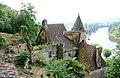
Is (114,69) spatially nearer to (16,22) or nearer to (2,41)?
(2,41)

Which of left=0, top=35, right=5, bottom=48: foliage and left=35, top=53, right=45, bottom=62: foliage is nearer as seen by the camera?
left=0, top=35, right=5, bottom=48: foliage

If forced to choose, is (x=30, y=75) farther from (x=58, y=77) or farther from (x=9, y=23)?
(x=9, y=23)

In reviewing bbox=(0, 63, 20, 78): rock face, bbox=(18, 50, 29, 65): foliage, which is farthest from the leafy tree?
bbox=(0, 63, 20, 78): rock face

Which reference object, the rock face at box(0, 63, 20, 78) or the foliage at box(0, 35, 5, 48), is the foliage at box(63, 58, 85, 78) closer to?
the foliage at box(0, 35, 5, 48)

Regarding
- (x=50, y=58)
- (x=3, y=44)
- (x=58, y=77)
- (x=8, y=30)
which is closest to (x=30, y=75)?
(x=58, y=77)

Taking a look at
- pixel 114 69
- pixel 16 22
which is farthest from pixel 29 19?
pixel 114 69

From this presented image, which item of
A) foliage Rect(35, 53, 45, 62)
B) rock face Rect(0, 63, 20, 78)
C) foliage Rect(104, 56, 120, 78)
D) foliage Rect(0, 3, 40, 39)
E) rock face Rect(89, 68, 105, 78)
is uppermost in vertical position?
foliage Rect(0, 3, 40, 39)

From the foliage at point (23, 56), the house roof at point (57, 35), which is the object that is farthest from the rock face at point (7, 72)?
the house roof at point (57, 35)

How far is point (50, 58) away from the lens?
3581 cm

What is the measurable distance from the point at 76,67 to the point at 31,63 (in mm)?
5414

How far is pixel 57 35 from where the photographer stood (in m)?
39.8

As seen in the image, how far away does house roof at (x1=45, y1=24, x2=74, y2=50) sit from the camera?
1518 inches

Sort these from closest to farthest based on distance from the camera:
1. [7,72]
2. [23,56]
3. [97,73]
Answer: [7,72] → [23,56] → [97,73]

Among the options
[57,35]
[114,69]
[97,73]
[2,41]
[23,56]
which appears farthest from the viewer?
[57,35]
